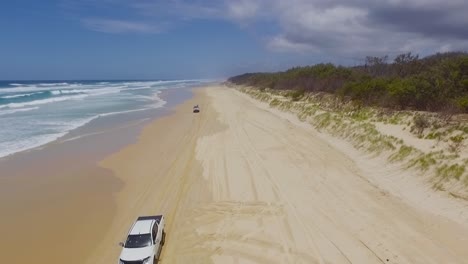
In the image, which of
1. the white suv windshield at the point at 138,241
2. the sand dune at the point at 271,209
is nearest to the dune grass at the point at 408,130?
the sand dune at the point at 271,209

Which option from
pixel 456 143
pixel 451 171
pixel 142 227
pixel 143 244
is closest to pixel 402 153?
pixel 456 143

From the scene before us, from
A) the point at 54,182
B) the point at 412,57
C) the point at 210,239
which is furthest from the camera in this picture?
the point at 412,57

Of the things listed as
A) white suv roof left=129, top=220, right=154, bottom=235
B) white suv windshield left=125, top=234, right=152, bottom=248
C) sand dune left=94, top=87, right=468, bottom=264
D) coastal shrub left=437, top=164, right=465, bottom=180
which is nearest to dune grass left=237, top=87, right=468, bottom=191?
coastal shrub left=437, top=164, right=465, bottom=180

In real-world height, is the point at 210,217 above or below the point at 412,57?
below

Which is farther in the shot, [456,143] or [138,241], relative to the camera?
[456,143]

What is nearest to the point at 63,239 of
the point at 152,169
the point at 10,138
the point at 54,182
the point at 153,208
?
the point at 153,208

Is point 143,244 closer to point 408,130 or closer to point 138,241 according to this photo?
point 138,241

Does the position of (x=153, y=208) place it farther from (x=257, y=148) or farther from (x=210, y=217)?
(x=257, y=148)

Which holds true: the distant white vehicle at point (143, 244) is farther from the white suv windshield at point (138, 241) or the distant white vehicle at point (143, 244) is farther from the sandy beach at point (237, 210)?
the sandy beach at point (237, 210)
